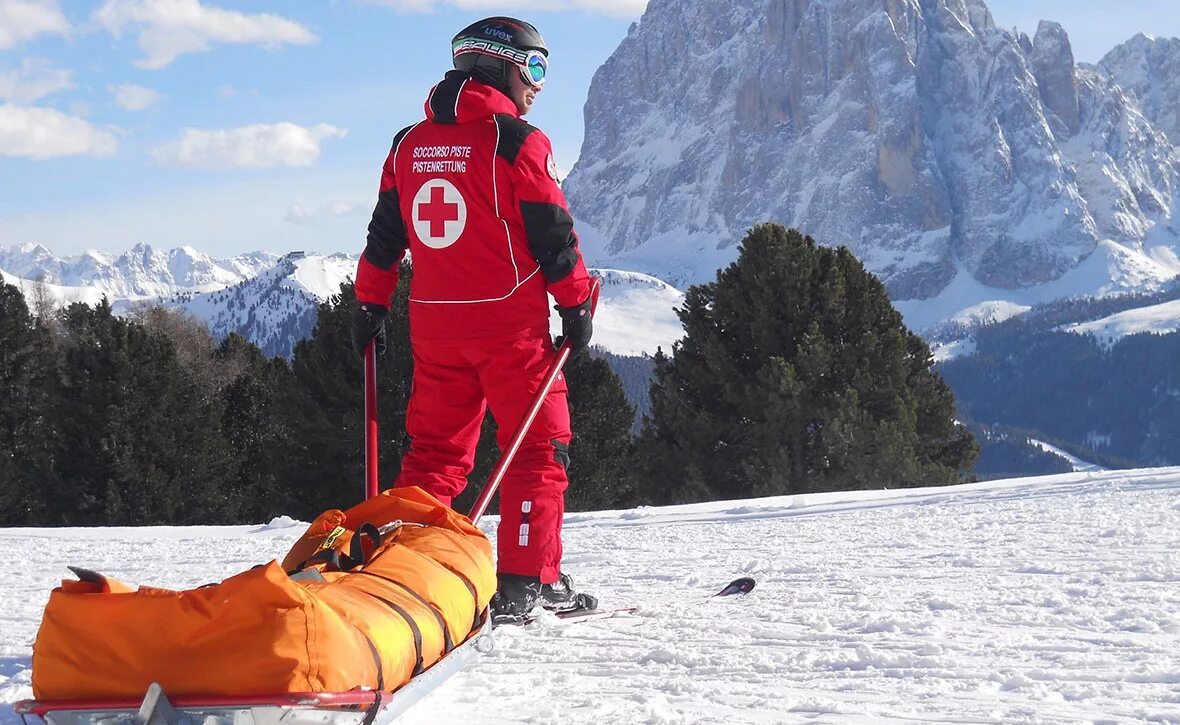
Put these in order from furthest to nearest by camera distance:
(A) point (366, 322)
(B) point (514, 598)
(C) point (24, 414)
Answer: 1. (C) point (24, 414)
2. (A) point (366, 322)
3. (B) point (514, 598)

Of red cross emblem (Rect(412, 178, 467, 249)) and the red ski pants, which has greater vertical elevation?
red cross emblem (Rect(412, 178, 467, 249))

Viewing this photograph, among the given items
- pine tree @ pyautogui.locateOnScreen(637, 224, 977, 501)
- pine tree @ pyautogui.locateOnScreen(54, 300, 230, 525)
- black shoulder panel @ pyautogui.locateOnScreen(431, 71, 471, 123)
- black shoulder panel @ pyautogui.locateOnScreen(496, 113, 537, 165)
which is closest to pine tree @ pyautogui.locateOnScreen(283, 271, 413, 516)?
pine tree @ pyautogui.locateOnScreen(54, 300, 230, 525)

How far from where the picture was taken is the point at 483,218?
3.94 m

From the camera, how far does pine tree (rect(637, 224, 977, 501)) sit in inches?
854

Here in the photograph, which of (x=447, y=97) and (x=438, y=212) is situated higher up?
(x=447, y=97)

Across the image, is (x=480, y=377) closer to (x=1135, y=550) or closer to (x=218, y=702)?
(x=218, y=702)

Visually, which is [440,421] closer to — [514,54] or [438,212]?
[438,212]

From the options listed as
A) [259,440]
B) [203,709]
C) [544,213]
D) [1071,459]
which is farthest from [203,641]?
[1071,459]

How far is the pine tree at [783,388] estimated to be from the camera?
21688mm

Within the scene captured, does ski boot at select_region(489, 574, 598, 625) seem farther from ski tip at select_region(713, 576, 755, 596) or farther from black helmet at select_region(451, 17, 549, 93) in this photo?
black helmet at select_region(451, 17, 549, 93)

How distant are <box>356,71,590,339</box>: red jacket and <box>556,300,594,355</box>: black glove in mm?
72

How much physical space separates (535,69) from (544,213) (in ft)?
1.97

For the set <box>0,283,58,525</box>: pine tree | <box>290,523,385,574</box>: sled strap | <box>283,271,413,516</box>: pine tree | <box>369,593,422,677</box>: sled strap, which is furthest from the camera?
<box>0,283,58,525</box>: pine tree

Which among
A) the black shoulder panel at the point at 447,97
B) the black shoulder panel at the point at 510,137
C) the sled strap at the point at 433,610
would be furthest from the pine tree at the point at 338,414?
the sled strap at the point at 433,610
